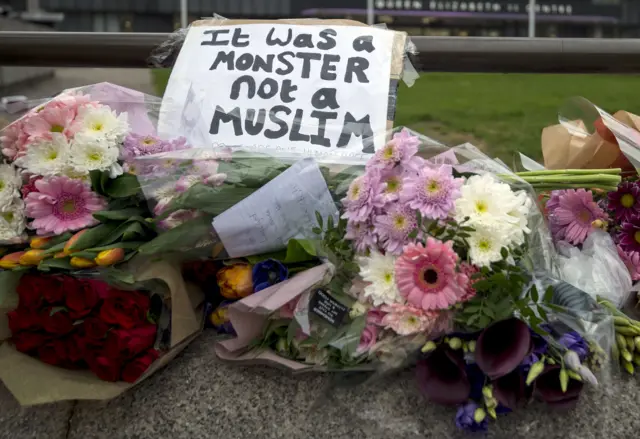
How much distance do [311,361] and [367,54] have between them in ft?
2.82

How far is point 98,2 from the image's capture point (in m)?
5.96

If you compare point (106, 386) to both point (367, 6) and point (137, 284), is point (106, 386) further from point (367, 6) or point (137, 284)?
point (367, 6)

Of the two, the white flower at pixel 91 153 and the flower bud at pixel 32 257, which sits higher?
the white flower at pixel 91 153

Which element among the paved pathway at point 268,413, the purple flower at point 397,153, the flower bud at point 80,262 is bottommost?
the paved pathway at point 268,413

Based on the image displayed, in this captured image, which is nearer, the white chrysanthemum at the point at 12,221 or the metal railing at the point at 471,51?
the white chrysanthemum at the point at 12,221

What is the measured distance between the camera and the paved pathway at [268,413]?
51.1 inches

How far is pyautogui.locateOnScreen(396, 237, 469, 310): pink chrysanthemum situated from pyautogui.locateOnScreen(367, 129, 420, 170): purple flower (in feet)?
0.60

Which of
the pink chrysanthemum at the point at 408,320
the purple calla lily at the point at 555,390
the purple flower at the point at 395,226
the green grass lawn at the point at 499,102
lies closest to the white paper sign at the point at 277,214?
the purple flower at the point at 395,226

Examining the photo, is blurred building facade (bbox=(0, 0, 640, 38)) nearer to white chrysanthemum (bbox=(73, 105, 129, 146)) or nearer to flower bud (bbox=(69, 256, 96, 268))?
white chrysanthemum (bbox=(73, 105, 129, 146))

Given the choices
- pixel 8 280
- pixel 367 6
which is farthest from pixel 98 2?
pixel 8 280

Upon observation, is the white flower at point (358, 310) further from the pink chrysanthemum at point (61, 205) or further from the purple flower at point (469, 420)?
the pink chrysanthemum at point (61, 205)

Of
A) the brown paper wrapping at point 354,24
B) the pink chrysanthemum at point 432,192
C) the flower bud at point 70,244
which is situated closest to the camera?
the pink chrysanthemum at point 432,192

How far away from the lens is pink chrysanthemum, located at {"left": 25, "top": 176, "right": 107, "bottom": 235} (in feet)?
4.93

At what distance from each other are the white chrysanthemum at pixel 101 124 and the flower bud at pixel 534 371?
0.91 meters
